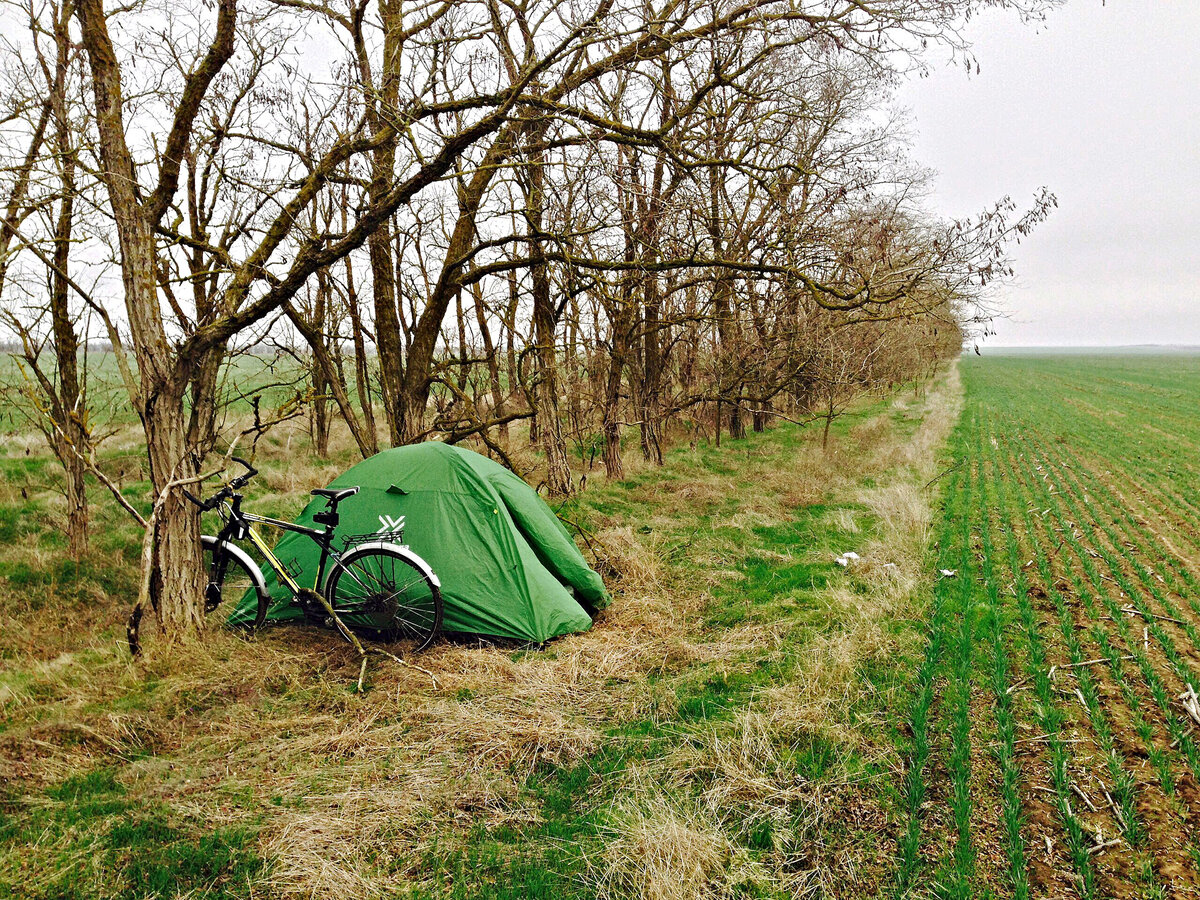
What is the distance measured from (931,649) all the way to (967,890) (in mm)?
2772

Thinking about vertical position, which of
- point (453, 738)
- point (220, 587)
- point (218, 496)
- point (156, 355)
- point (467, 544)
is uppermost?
point (156, 355)

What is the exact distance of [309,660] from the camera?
509 cm

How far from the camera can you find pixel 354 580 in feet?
18.0

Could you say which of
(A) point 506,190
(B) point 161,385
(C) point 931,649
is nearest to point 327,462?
(A) point 506,190

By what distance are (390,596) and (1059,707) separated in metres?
5.16

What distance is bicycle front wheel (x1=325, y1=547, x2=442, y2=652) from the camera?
539cm

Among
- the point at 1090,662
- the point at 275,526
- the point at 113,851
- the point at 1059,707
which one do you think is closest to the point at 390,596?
the point at 275,526

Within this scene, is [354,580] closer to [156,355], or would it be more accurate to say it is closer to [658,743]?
[156,355]

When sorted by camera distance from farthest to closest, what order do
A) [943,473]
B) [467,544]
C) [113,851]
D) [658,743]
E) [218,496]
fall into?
[943,473], [467,544], [218,496], [658,743], [113,851]

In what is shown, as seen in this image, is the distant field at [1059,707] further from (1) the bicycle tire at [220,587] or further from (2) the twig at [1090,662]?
(1) the bicycle tire at [220,587]

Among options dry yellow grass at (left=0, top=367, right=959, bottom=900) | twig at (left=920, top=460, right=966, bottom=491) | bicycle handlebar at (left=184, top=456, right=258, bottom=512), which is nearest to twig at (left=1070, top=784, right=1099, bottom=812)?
dry yellow grass at (left=0, top=367, right=959, bottom=900)

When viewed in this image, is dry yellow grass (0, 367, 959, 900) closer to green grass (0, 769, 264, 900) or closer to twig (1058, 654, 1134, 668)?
green grass (0, 769, 264, 900)

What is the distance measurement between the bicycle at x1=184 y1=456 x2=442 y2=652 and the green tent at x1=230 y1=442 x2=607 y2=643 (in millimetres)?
188

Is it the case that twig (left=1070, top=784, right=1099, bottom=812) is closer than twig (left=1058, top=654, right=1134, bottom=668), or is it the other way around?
twig (left=1070, top=784, right=1099, bottom=812)
